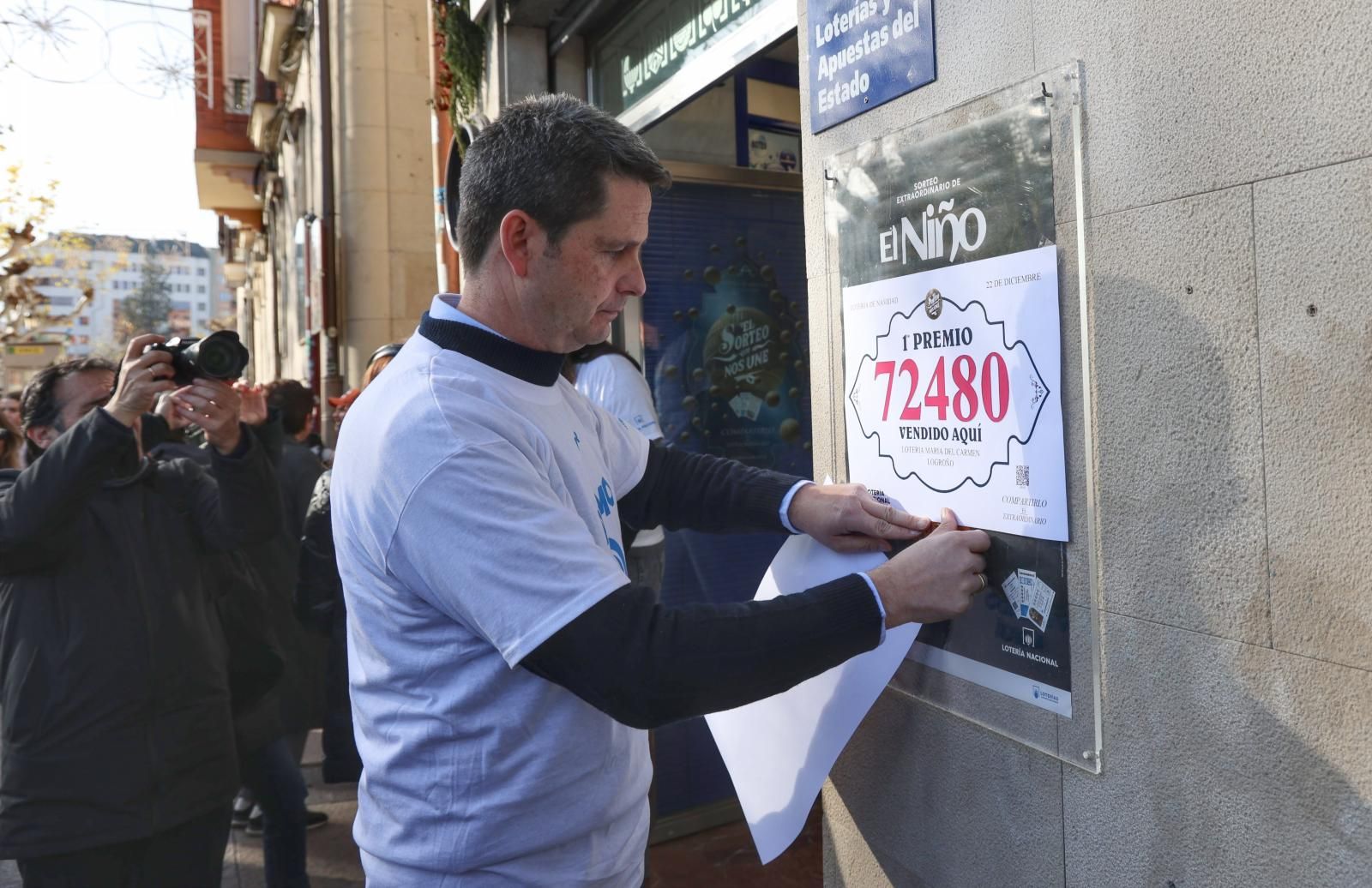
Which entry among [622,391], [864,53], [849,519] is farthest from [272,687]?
[864,53]

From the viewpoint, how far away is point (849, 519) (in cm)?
184

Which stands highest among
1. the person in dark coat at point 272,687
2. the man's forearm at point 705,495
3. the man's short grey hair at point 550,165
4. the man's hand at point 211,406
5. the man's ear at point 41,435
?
the man's short grey hair at point 550,165

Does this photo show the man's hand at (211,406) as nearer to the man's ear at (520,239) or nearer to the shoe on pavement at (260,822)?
the man's ear at (520,239)

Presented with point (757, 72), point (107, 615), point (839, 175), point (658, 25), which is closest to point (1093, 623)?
point (839, 175)

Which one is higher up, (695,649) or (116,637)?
(695,649)

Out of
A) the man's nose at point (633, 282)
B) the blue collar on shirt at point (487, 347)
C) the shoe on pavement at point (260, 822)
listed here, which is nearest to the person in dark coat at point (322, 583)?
the shoe on pavement at point (260, 822)

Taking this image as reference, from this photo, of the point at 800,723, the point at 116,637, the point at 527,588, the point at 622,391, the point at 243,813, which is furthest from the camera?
the point at 243,813

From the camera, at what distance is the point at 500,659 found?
148 centimetres

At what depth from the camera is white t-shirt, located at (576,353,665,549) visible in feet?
11.3

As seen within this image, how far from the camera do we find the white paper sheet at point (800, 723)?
1838 millimetres

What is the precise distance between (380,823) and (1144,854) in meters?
1.22

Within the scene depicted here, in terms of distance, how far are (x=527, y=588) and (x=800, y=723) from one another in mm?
817

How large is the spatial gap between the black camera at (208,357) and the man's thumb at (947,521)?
174 centimetres

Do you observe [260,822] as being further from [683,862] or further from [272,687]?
[683,862]
